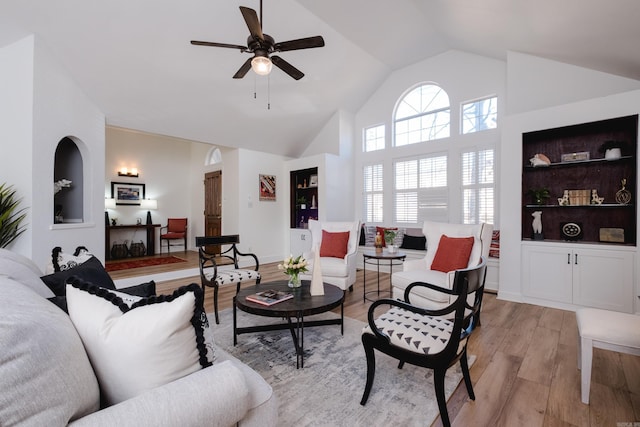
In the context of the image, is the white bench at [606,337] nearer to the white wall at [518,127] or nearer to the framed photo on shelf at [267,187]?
the white wall at [518,127]

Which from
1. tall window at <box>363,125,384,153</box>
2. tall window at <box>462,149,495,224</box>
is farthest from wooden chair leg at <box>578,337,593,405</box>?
tall window at <box>363,125,384,153</box>

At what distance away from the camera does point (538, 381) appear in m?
2.02

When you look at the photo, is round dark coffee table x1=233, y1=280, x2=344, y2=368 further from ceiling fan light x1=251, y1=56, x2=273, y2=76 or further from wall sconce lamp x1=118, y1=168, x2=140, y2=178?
wall sconce lamp x1=118, y1=168, x2=140, y2=178

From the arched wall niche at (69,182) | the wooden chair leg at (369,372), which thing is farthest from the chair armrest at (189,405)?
the arched wall niche at (69,182)

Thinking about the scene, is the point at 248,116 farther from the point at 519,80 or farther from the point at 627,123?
the point at 627,123

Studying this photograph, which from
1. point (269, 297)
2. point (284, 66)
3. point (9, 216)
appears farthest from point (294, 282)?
point (9, 216)

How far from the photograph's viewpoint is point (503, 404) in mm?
1785

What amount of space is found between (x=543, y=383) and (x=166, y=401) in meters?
2.39

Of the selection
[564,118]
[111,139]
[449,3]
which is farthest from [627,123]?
[111,139]

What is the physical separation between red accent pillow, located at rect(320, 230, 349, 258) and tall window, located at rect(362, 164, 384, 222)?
6.63 ft

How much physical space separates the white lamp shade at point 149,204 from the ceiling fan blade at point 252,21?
6527mm

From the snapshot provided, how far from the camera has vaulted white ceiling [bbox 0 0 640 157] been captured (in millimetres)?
2998

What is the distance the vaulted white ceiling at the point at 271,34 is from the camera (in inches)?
118

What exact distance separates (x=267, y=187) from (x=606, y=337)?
5.75 meters
